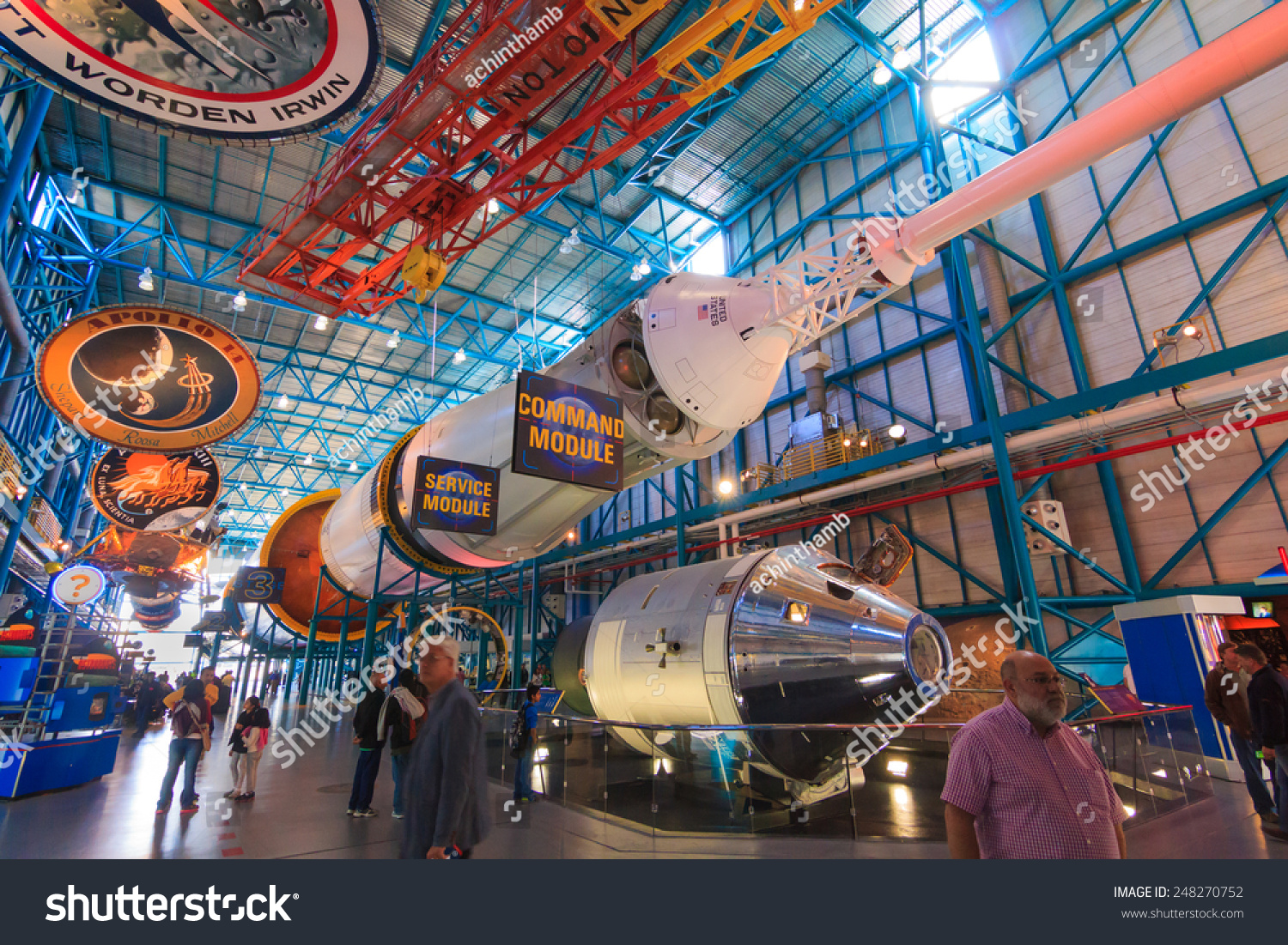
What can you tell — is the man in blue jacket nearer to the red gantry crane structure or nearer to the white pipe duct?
the white pipe duct

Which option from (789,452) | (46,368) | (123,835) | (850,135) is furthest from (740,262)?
(123,835)

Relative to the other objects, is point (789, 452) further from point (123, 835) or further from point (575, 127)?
point (123, 835)

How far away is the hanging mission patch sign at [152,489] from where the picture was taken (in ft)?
48.4

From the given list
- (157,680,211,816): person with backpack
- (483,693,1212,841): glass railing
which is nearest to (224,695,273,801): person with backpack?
(157,680,211,816): person with backpack

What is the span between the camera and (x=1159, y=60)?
1320 centimetres

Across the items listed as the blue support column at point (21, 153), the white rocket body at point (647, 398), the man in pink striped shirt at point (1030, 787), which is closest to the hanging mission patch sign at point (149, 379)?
the white rocket body at point (647, 398)

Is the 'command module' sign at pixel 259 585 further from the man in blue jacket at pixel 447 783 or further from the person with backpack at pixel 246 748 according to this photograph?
the man in blue jacket at pixel 447 783

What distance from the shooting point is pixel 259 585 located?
44.4 ft

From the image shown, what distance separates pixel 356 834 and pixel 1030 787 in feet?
17.7

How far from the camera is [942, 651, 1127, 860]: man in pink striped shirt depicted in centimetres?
237

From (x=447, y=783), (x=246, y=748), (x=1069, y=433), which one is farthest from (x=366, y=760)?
(x=1069, y=433)

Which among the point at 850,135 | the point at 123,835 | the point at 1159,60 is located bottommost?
the point at 123,835

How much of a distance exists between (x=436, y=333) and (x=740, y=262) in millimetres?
12795
